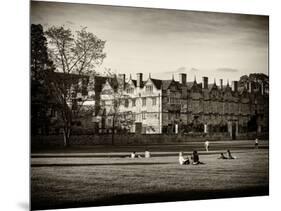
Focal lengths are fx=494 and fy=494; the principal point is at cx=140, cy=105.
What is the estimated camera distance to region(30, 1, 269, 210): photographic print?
492cm

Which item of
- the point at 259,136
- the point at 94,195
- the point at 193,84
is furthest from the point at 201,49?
the point at 94,195

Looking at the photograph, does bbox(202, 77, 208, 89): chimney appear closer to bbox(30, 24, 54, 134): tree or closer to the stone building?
the stone building

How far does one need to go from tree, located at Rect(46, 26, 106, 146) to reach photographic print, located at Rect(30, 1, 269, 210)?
0.01 m

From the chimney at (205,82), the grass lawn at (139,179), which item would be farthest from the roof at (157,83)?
the grass lawn at (139,179)

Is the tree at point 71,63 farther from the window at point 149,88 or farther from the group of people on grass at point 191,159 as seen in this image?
the group of people on grass at point 191,159

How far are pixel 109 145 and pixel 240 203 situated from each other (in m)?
1.63

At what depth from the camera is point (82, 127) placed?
5.04m

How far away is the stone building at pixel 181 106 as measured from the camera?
17.0 feet

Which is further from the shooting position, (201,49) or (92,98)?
(201,49)

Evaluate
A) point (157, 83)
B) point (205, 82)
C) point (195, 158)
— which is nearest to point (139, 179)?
point (195, 158)

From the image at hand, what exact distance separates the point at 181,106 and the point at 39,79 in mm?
1574

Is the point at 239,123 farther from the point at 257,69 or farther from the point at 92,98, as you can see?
the point at 92,98

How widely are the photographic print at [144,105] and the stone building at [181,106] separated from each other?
0.01 metres

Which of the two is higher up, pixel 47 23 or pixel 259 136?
pixel 47 23
